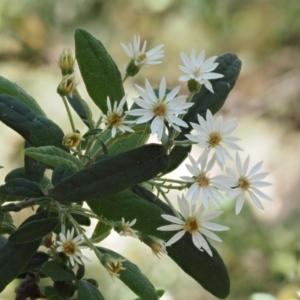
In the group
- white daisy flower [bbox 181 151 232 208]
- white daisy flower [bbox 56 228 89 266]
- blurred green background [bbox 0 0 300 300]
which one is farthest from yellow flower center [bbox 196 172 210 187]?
blurred green background [bbox 0 0 300 300]

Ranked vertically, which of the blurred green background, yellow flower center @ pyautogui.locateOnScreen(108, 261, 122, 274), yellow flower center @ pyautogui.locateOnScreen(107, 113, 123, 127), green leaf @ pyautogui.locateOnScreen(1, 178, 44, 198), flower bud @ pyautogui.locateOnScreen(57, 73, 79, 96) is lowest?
yellow flower center @ pyautogui.locateOnScreen(108, 261, 122, 274)

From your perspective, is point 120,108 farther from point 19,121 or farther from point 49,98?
point 49,98

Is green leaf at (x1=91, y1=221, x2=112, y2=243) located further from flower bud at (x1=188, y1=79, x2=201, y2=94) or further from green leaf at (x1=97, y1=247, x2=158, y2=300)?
flower bud at (x1=188, y1=79, x2=201, y2=94)

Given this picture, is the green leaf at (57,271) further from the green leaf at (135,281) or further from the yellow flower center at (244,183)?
the yellow flower center at (244,183)

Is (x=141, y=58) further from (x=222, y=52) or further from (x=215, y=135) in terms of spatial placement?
(x=222, y=52)

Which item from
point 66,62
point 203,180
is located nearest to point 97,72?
point 66,62

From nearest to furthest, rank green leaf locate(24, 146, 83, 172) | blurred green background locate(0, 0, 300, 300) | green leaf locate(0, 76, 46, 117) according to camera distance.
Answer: green leaf locate(24, 146, 83, 172) → green leaf locate(0, 76, 46, 117) → blurred green background locate(0, 0, 300, 300)
